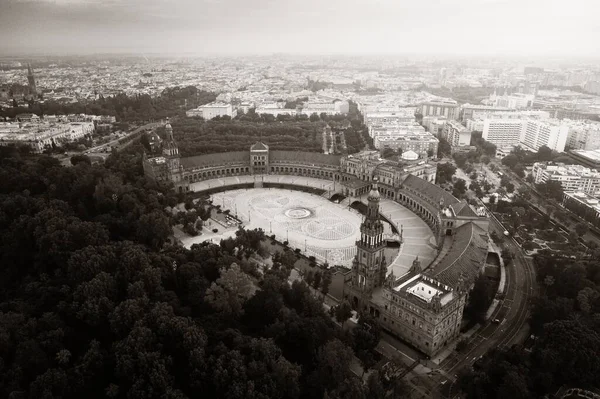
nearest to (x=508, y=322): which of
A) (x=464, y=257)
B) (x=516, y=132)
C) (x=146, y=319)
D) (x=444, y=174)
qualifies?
(x=464, y=257)

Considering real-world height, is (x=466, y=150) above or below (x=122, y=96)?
below

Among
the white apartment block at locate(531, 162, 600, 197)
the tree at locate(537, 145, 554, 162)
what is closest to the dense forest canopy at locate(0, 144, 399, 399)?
the white apartment block at locate(531, 162, 600, 197)

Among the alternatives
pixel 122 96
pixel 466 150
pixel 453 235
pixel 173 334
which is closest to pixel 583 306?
pixel 453 235

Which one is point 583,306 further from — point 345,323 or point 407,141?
point 407,141

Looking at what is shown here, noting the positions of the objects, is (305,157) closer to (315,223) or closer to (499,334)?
(315,223)

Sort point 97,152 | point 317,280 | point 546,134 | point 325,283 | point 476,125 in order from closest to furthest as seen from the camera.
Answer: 1. point 325,283
2. point 317,280
3. point 97,152
4. point 546,134
5. point 476,125

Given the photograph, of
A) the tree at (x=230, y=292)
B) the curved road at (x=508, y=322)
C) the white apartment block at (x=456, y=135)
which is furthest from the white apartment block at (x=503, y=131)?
the tree at (x=230, y=292)
